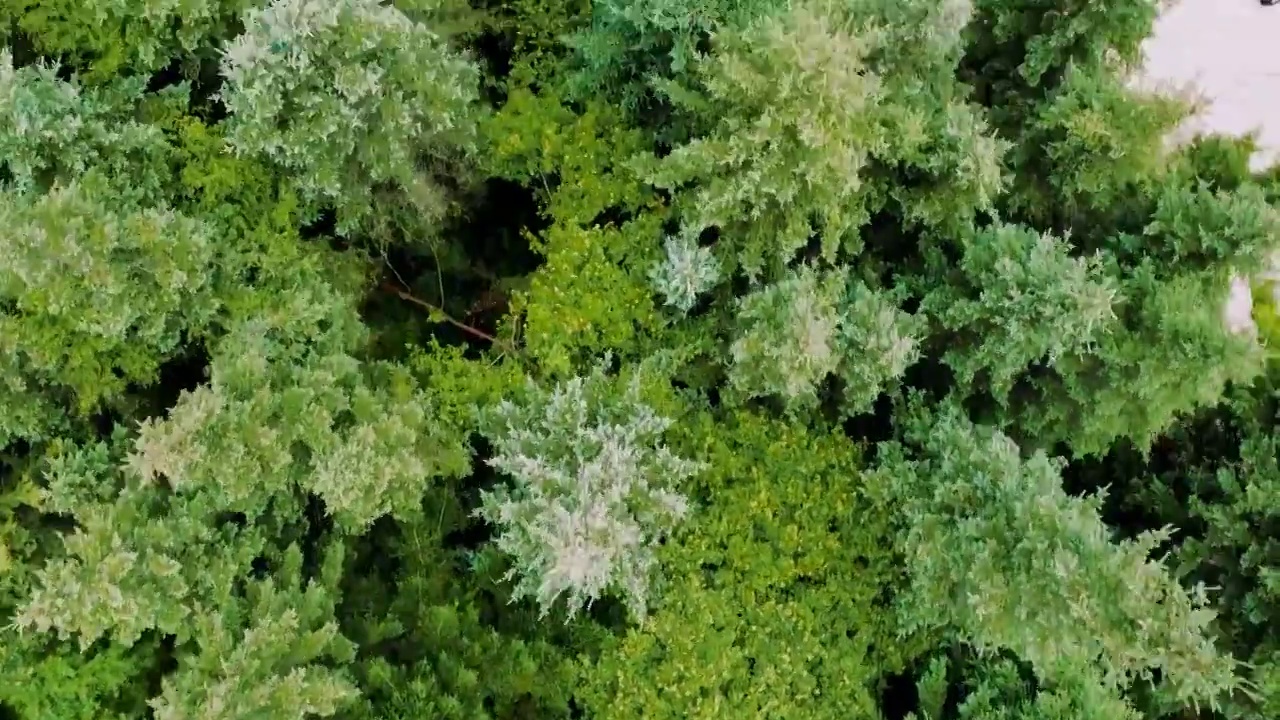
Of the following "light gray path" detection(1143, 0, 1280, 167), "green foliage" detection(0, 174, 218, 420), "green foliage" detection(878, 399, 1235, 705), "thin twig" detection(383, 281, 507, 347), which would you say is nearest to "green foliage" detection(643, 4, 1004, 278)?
"green foliage" detection(878, 399, 1235, 705)

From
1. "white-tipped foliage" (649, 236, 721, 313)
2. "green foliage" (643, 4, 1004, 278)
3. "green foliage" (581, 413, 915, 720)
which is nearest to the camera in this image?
"green foliage" (643, 4, 1004, 278)

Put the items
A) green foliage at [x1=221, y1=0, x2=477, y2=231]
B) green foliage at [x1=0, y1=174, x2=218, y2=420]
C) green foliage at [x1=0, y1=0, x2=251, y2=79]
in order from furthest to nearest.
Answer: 1. green foliage at [x1=0, y1=0, x2=251, y2=79]
2. green foliage at [x1=221, y1=0, x2=477, y2=231]
3. green foliage at [x1=0, y1=174, x2=218, y2=420]

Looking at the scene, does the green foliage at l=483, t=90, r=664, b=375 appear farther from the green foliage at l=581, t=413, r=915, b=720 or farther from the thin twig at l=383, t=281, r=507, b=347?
the green foliage at l=581, t=413, r=915, b=720

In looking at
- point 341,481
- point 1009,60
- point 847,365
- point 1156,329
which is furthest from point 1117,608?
point 341,481

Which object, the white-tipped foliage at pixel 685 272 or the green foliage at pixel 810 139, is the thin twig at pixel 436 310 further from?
the green foliage at pixel 810 139

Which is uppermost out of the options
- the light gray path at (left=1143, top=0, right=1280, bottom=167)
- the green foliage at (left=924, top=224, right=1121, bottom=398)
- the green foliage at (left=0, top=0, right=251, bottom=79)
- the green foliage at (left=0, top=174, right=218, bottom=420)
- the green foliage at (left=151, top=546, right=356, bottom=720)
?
the light gray path at (left=1143, top=0, right=1280, bottom=167)

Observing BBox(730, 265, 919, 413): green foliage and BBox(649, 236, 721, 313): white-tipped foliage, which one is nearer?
BBox(730, 265, 919, 413): green foliage

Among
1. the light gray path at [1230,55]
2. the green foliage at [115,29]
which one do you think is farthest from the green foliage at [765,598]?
the light gray path at [1230,55]
